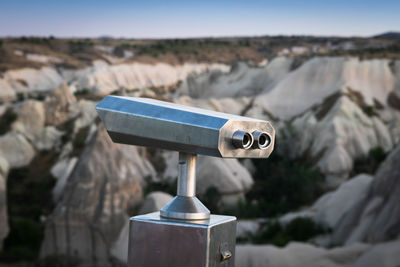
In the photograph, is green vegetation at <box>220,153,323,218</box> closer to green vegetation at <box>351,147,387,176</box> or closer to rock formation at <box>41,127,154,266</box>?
green vegetation at <box>351,147,387,176</box>

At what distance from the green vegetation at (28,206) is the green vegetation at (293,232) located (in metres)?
9.86

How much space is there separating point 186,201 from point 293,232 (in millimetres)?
20426

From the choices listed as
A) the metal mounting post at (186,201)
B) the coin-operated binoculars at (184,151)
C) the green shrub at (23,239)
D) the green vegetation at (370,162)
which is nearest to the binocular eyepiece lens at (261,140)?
the coin-operated binoculars at (184,151)

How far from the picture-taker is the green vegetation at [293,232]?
870 inches

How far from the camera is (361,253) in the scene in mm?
14859

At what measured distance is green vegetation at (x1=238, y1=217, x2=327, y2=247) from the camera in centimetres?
2211

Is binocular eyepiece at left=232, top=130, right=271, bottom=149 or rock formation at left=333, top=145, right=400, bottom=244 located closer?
binocular eyepiece at left=232, top=130, right=271, bottom=149

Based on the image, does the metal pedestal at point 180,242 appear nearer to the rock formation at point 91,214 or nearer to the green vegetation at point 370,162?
the rock formation at point 91,214

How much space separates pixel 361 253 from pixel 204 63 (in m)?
84.9

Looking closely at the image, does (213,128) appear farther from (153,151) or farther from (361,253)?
(153,151)

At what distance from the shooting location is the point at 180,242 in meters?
2.64

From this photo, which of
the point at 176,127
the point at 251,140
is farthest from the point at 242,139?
the point at 176,127

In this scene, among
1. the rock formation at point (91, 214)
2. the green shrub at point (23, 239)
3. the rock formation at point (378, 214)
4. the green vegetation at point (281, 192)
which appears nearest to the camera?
the rock formation at point (378, 214)

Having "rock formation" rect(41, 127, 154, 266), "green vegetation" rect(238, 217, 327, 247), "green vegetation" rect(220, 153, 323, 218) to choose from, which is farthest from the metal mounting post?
"green vegetation" rect(220, 153, 323, 218)
